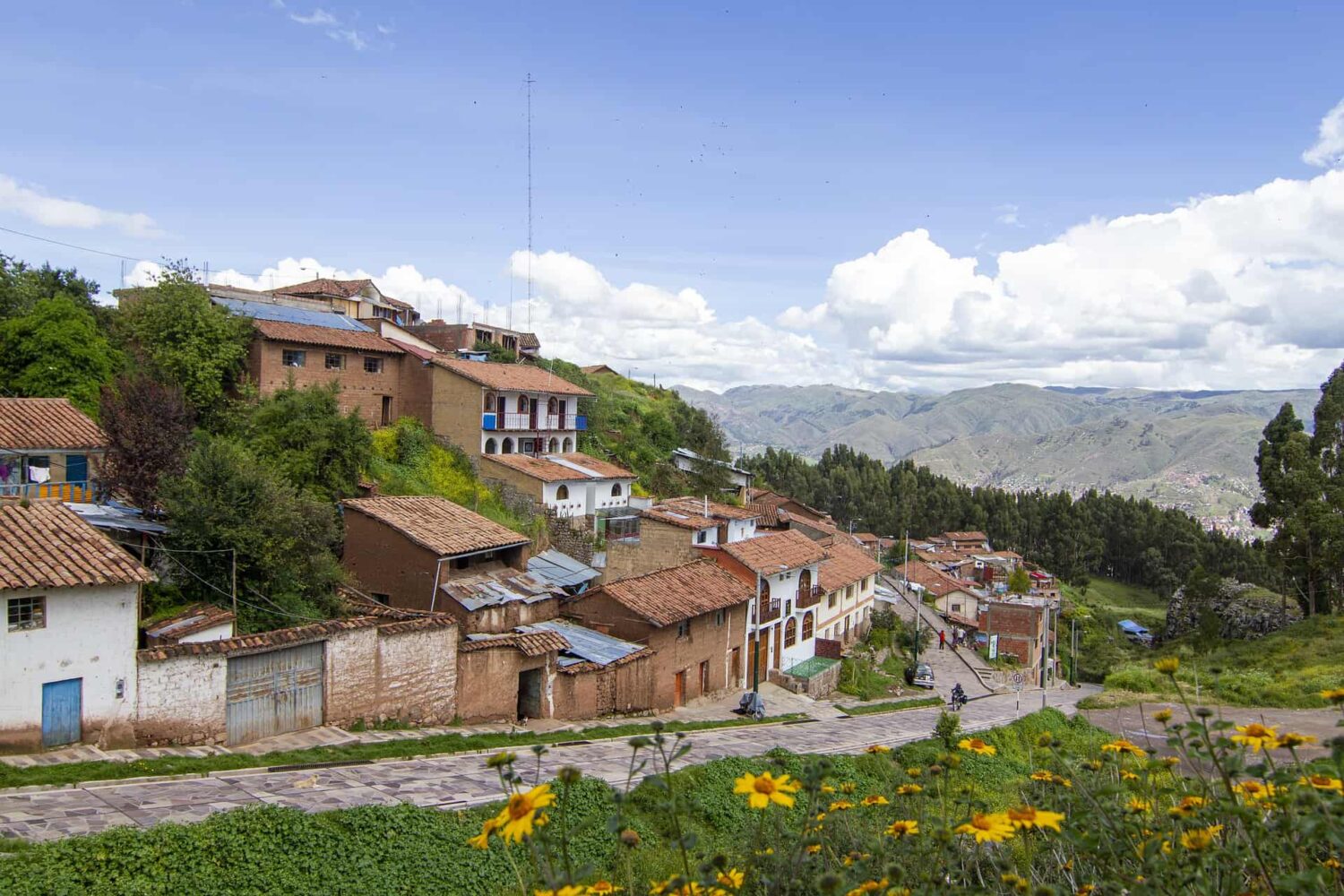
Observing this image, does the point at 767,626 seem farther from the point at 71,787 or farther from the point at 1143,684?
the point at 71,787

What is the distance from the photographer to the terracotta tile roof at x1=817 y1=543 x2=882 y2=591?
40562mm

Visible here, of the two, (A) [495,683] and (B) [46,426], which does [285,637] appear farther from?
(B) [46,426]

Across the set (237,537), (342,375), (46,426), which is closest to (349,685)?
(237,537)

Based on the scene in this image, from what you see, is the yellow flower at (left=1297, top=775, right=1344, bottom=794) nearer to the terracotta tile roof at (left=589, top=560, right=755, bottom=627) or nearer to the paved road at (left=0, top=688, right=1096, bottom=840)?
the paved road at (left=0, top=688, right=1096, bottom=840)

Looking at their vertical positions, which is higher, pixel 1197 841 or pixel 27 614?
pixel 1197 841

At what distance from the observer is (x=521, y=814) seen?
3848 mm

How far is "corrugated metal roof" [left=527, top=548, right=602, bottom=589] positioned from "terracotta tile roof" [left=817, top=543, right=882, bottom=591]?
13.4 metres

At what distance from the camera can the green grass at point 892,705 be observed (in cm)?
3149

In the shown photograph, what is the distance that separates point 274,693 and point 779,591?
20.7 m

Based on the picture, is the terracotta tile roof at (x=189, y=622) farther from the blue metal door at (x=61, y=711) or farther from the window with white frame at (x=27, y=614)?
the window with white frame at (x=27, y=614)

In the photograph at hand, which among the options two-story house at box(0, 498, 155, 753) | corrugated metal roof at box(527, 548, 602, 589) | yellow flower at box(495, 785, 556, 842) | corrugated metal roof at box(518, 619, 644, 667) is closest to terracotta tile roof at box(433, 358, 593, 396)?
corrugated metal roof at box(527, 548, 602, 589)

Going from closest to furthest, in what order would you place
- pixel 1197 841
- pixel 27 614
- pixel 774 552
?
pixel 1197 841, pixel 27 614, pixel 774 552

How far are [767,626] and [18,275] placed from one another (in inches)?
1464

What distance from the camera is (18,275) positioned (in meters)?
39.8
